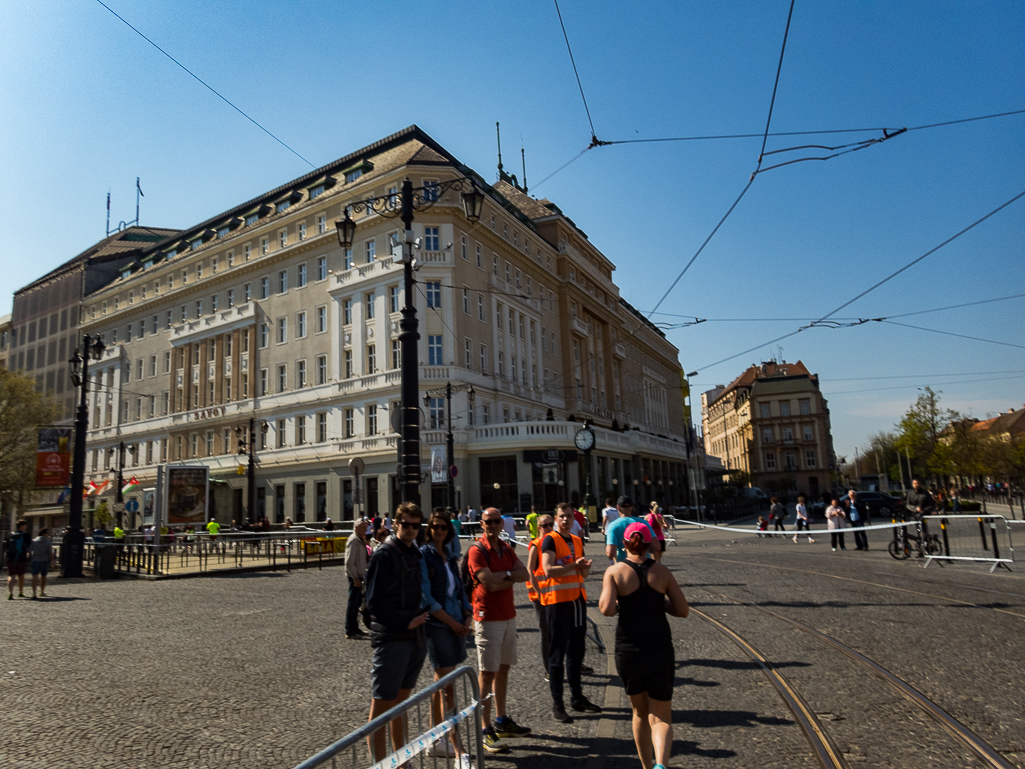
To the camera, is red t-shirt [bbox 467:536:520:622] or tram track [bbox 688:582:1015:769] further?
red t-shirt [bbox 467:536:520:622]

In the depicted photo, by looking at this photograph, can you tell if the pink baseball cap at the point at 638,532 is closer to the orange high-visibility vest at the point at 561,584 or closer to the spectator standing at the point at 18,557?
the orange high-visibility vest at the point at 561,584

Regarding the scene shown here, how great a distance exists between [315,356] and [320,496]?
921 centimetres

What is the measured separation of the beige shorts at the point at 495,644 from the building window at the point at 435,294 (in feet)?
123

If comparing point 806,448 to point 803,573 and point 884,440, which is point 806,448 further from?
point 803,573

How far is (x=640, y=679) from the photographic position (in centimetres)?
454

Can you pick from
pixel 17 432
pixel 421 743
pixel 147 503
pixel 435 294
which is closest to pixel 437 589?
pixel 421 743

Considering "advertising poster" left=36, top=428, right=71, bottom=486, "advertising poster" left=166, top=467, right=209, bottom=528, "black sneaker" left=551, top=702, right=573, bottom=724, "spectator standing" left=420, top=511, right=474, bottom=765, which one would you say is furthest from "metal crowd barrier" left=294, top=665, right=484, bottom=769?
"advertising poster" left=166, top=467, right=209, bottom=528

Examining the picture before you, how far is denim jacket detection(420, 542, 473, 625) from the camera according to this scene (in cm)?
527

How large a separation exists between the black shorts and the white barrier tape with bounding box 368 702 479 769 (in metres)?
1.01

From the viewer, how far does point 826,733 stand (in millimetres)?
5430

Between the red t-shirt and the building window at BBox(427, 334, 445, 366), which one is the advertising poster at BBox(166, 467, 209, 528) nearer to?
the building window at BBox(427, 334, 445, 366)

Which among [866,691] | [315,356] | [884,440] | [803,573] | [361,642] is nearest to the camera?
[866,691]

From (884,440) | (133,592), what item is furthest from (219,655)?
(884,440)

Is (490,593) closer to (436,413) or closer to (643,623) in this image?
(643,623)
